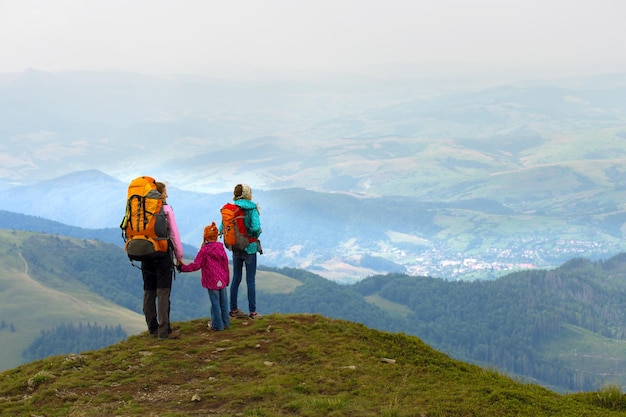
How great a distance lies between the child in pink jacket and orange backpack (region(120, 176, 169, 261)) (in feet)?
8.60

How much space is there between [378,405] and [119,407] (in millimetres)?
6793

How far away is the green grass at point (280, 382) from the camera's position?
19172mm

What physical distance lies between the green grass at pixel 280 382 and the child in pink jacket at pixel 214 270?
1000 mm

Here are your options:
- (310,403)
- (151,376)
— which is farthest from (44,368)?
(310,403)

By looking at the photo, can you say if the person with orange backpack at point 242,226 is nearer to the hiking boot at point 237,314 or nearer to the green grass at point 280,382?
the hiking boot at point 237,314

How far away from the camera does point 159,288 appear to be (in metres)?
26.4

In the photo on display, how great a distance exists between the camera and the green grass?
1917 centimetres

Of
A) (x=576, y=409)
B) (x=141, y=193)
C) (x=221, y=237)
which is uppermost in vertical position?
(x=141, y=193)

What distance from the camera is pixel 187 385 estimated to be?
849 inches

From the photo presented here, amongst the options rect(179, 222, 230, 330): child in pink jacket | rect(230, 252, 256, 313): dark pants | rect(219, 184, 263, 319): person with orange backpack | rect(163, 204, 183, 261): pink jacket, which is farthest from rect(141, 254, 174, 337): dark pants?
rect(230, 252, 256, 313): dark pants

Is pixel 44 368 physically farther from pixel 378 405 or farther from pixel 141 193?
pixel 378 405

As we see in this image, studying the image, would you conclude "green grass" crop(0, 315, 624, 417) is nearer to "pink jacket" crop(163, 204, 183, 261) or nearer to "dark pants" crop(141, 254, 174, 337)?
"dark pants" crop(141, 254, 174, 337)

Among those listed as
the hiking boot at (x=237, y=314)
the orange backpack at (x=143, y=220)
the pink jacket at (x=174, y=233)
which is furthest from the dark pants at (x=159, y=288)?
the hiking boot at (x=237, y=314)

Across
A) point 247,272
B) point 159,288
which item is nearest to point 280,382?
point 159,288
